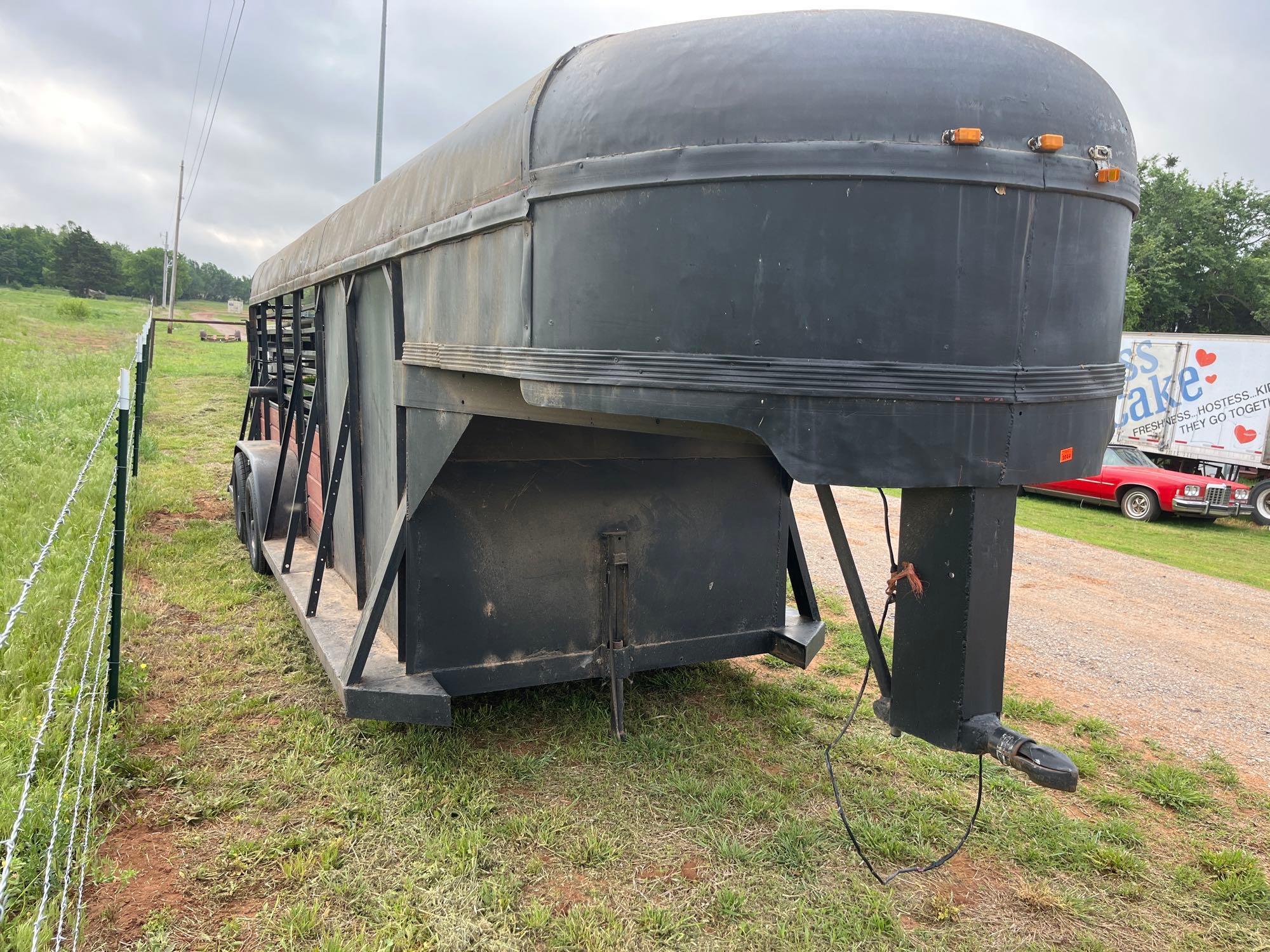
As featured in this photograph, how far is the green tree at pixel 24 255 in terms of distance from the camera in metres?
92.4

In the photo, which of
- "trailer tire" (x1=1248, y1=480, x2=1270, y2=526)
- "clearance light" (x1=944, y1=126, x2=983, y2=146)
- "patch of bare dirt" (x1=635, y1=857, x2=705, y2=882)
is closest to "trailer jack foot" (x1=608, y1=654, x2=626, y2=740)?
"patch of bare dirt" (x1=635, y1=857, x2=705, y2=882)

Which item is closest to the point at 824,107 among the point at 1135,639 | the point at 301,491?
the point at 301,491

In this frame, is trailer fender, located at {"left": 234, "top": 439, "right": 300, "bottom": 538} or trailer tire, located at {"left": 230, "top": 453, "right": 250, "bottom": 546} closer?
trailer fender, located at {"left": 234, "top": 439, "right": 300, "bottom": 538}

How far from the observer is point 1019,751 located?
240 centimetres

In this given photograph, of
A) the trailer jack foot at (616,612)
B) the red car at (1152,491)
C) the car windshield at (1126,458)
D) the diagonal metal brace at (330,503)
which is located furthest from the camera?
the car windshield at (1126,458)

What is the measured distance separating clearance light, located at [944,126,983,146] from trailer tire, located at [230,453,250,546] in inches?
248

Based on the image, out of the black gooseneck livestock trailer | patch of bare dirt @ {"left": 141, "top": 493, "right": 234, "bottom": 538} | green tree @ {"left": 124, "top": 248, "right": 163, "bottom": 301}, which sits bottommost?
patch of bare dirt @ {"left": 141, "top": 493, "right": 234, "bottom": 538}

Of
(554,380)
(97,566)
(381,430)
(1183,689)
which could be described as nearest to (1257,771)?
(1183,689)

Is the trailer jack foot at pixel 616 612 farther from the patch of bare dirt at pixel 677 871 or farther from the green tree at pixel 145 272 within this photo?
the green tree at pixel 145 272

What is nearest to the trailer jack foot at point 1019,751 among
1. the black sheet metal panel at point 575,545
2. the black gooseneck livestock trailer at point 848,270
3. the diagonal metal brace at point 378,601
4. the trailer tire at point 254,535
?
the black gooseneck livestock trailer at point 848,270

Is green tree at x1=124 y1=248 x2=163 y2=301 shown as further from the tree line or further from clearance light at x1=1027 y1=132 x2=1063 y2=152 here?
clearance light at x1=1027 y1=132 x2=1063 y2=152

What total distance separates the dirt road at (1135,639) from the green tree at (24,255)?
4132 inches

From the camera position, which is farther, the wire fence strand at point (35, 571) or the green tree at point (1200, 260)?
the green tree at point (1200, 260)

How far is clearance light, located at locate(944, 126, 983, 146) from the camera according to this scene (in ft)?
7.23
